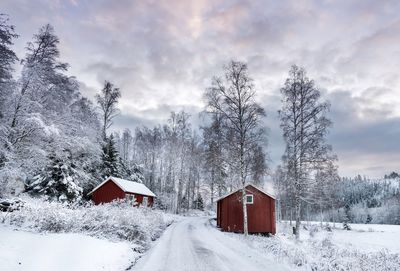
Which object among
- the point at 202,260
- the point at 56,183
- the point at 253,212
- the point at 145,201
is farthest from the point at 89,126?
the point at 145,201

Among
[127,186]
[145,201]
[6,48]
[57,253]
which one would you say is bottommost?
[57,253]

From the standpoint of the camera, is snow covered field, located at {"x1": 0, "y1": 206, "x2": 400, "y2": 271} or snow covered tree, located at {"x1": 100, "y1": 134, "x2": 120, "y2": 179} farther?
snow covered tree, located at {"x1": 100, "y1": 134, "x2": 120, "y2": 179}

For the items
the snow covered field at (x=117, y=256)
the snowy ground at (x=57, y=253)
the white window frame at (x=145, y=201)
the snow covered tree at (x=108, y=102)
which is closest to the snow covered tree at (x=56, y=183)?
the snow covered tree at (x=108, y=102)

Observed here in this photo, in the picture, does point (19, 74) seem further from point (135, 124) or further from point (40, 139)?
point (135, 124)

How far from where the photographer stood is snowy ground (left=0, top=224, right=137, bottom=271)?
23.7ft

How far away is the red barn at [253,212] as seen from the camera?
28.3 m

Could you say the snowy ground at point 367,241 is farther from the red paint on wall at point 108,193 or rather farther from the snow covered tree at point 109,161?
the snow covered tree at point 109,161

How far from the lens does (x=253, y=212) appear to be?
94.2 feet

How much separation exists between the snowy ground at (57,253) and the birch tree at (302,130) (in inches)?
563

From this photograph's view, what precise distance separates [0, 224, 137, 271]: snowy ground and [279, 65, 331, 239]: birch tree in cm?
1430

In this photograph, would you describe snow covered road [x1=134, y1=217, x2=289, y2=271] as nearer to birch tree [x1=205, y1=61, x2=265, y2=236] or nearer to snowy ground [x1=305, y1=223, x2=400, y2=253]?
birch tree [x1=205, y1=61, x2=265, y2=236]

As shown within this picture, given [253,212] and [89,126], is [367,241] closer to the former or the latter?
[253,212]

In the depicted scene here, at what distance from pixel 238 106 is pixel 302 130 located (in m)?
4.88

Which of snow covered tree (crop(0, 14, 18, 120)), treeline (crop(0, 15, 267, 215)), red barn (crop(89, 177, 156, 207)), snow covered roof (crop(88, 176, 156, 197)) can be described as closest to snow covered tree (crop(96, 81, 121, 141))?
treeline (crop(0, 15, 267, 215))
